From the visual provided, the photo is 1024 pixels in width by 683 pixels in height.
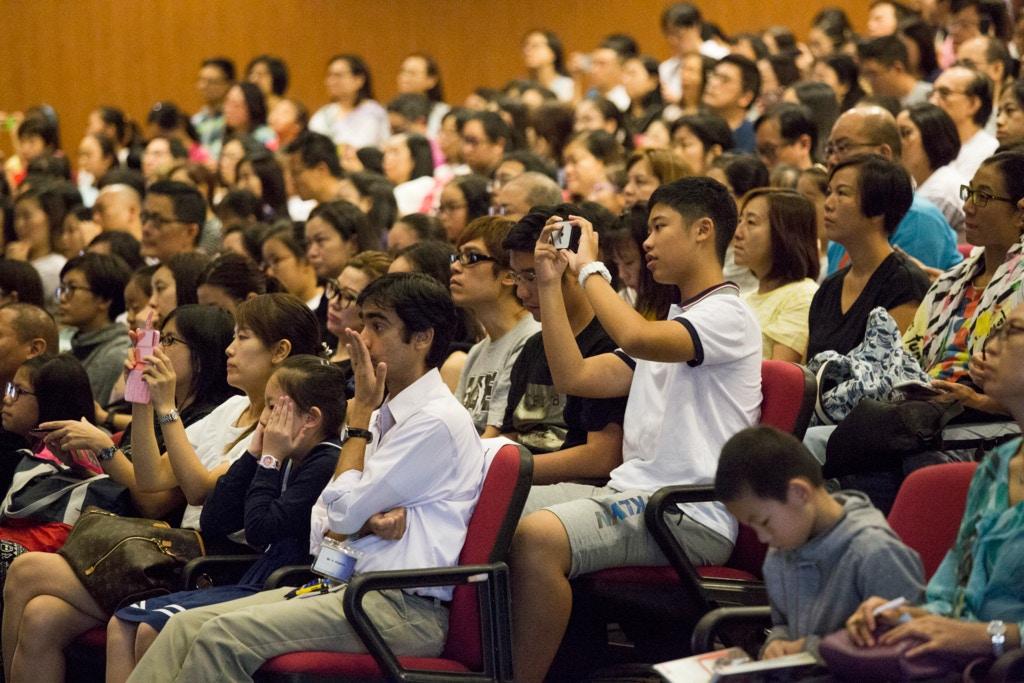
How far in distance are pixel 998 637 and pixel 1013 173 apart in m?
1.74

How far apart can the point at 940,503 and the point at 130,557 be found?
77.0 inches

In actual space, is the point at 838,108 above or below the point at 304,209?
above

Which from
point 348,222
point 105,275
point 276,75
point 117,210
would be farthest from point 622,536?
point 276,75

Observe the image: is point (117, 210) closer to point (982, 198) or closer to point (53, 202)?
point (53, 202)

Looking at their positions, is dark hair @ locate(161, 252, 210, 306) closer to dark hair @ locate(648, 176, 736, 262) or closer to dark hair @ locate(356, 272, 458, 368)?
dark hair @ locate(356, 272, 458, 368)

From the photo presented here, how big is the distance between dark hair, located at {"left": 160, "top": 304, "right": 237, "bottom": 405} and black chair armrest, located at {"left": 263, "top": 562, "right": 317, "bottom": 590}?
1031 mm

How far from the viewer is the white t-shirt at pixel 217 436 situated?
3.94 metres

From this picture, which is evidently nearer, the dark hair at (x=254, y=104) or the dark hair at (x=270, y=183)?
the dark hair at (x=270, y=183)

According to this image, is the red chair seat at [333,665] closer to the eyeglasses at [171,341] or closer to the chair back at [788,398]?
the chair back at [788,398]

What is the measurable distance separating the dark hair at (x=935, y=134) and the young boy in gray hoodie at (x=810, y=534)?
10.5ft

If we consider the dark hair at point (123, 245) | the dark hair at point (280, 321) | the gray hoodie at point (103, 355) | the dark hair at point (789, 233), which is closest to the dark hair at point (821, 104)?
the dark hair at point (789, 233)

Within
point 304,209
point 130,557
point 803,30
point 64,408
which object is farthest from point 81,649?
point 803,30

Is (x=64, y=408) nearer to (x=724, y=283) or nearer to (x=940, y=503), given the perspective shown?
(x=724, y=283)

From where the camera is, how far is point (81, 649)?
3.67 meters
